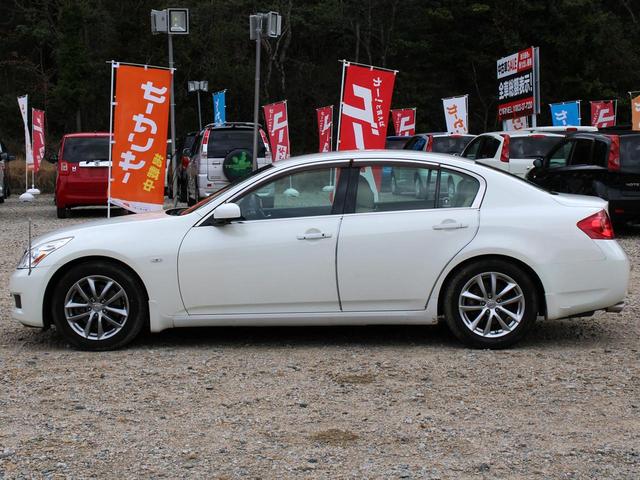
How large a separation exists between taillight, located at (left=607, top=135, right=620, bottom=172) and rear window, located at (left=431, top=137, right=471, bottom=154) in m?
8.94

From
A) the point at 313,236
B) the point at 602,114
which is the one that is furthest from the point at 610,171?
the point at 602,114

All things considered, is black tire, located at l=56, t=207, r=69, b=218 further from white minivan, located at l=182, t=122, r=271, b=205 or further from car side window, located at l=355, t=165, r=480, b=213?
car side window, located at l=355, t=165, r=480, b=213

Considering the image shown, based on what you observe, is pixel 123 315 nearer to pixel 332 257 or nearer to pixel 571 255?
pixel 332 257

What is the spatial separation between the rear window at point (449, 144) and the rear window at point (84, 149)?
7763 mm

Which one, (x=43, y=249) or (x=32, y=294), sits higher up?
(x=43, y=249)

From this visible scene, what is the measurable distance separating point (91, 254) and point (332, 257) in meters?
1.72

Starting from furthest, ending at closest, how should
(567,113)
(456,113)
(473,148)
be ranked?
(456,113)
(567,113)
(473,148)

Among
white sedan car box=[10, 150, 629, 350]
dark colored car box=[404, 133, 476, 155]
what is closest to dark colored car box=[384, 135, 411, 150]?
dark colored car box=[404, 133, 476, 155]

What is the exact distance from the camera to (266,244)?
6.83m

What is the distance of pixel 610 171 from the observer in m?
14.0

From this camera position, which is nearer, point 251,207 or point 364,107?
point 251,207

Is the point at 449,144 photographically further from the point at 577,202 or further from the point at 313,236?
the point at 313,236

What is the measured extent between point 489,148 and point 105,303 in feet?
39.8

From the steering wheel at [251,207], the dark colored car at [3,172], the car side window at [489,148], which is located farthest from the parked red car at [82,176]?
the steering wheel at [251,207]
